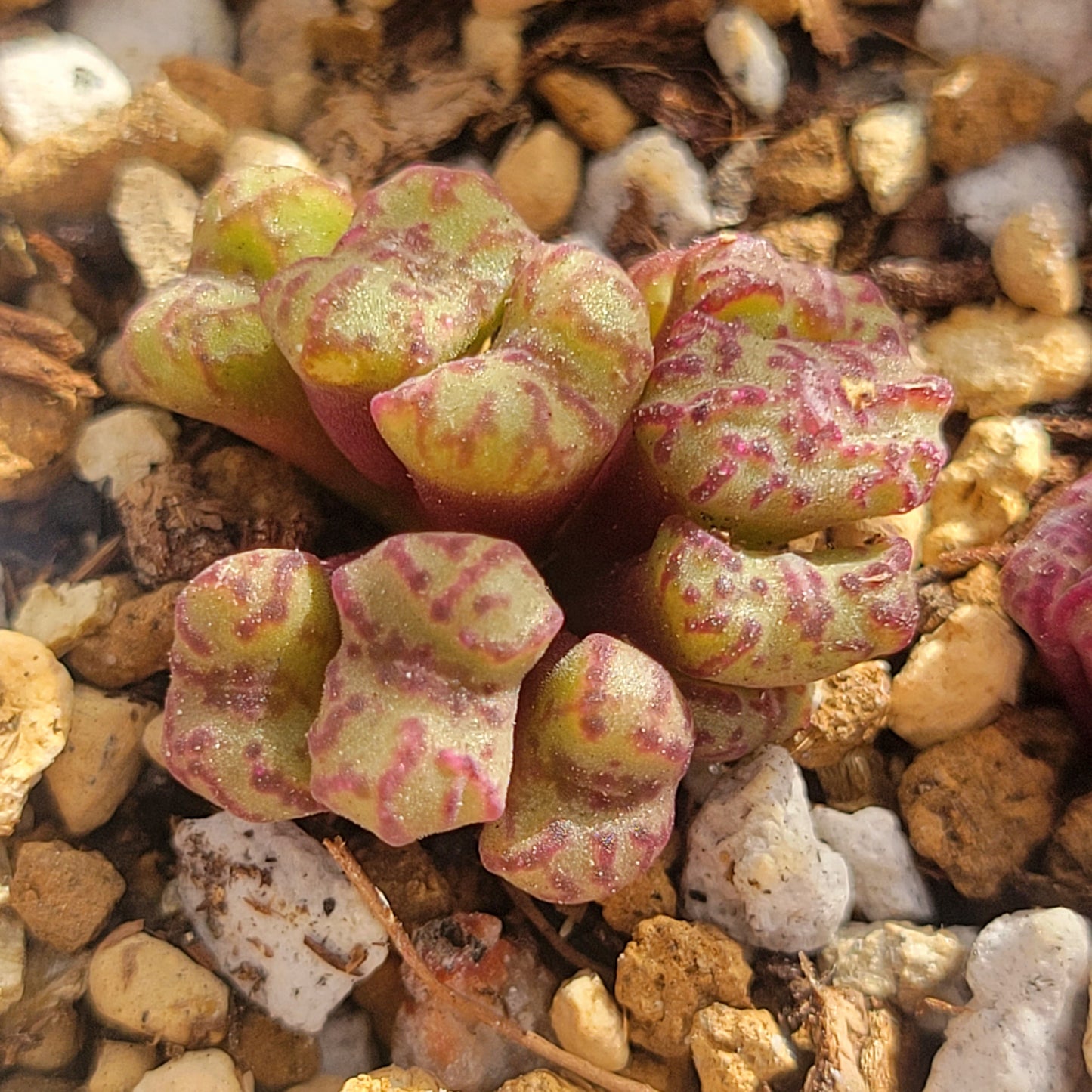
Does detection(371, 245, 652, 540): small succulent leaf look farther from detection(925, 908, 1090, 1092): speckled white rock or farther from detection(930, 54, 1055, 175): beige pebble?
detection(930, 54, 1055, 175): beige pebble

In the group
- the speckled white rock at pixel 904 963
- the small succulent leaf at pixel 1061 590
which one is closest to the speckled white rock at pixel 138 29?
the small succulent leaf at pixel 1061 590

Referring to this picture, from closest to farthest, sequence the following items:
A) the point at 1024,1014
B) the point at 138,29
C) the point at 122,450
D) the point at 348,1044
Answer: the point at 1024,1014
the point at 348,1044
the point at 122,450
the point at 138,29

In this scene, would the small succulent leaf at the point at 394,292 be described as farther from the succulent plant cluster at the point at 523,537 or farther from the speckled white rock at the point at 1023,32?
the speckled white rock at the point at 1023,32

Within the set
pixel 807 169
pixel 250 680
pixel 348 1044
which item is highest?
pixel 807 169

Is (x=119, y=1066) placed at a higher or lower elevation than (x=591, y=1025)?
lower

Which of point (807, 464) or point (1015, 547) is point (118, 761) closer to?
point (807, 464)

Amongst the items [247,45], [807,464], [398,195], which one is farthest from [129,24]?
[807,464]

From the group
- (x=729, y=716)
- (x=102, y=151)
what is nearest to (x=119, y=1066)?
(x=729, y=716)

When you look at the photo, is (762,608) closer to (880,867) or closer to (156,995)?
(880,867)
